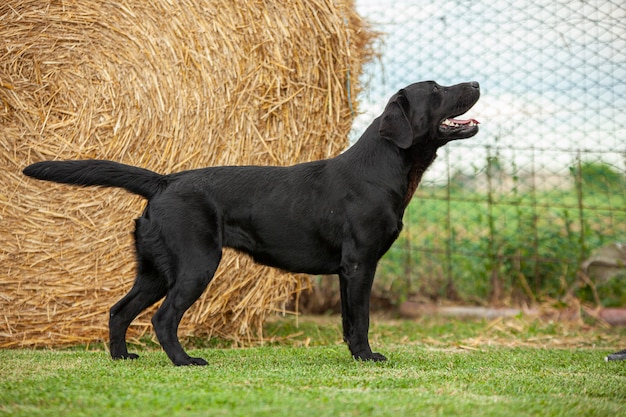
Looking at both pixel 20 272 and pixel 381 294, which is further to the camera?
pixel 381 294

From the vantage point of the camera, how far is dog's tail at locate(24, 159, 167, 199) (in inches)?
121

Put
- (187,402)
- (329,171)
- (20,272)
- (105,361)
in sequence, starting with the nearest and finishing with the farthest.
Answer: (187,402)
(105,361)
(329,171)
(20,272)

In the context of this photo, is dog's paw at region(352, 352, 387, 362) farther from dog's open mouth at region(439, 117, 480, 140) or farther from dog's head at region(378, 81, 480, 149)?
dog's open mouth at region(439, 117, 480, 140)

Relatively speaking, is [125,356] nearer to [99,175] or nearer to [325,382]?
[99,175]

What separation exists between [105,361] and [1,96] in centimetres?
166

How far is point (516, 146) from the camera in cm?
521

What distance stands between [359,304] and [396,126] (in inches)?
31.6

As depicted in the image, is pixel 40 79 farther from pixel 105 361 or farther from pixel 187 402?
pixel 187 402

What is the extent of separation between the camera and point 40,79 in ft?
13.0

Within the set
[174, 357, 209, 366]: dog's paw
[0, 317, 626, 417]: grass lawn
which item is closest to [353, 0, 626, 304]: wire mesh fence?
[0, 317, 626, 417]: grass lawn

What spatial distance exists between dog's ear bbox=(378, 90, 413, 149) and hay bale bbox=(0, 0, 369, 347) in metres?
0.88

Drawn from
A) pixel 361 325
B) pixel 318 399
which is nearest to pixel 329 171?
pixel 361 325

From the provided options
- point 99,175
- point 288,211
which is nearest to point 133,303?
point 99,175

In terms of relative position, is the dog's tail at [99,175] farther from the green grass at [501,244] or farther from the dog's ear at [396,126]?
the green grass at [501,244]
